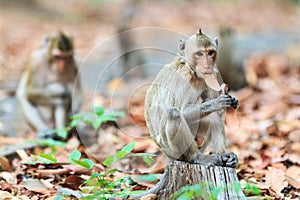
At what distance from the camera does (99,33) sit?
56.3 feet

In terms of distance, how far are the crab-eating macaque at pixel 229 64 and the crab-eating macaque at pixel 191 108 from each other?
5.60 m

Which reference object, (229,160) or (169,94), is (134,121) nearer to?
(169,94)

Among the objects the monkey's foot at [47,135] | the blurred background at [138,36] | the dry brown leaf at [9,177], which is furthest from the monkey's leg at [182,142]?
the monkey's foot at [47,135]

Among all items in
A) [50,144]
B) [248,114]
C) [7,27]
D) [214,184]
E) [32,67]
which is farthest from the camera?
[7,27]

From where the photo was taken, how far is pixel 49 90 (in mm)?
7418

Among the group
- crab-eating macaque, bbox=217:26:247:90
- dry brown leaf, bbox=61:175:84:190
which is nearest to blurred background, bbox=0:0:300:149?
crab-eating macaque, bbox=217:26:247:90

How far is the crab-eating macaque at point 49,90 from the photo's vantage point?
736cm

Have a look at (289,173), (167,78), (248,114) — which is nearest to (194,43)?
(167,78)

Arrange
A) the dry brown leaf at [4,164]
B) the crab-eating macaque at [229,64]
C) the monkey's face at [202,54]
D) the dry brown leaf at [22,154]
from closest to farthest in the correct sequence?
the monkey's face at [202,54]
the dry brown leaf at [4,164]
the dry brown leaf at [22,154]
the crab-eating macaque at [229,64]

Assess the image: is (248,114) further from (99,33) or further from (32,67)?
(99,33)

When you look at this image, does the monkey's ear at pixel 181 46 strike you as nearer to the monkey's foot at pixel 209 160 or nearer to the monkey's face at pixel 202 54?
the monkey's face at pixel 202 54

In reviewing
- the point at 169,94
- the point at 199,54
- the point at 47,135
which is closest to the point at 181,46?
the point at 199,54

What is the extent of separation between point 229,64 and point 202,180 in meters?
6.35

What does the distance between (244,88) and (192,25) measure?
27.7 feet
